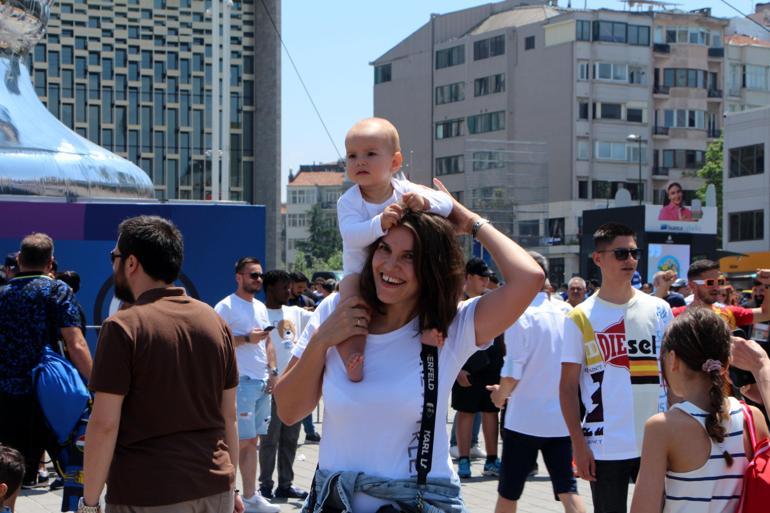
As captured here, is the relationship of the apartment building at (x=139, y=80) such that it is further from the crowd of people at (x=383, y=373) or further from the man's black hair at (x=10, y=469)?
the man's black hair at (x=10, y=469)

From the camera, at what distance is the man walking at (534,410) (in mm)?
7344

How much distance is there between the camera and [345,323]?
3410 mm

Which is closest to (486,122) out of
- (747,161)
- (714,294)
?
(747,161)

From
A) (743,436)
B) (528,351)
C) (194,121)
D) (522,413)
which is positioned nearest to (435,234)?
(743,436)

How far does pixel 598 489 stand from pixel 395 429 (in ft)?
9.80

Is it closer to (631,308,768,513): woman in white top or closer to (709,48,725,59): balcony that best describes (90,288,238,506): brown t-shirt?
(631,308,768,513): woman in white top

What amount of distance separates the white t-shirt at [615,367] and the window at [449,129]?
8207 cm

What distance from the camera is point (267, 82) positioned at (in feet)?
144

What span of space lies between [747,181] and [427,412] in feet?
199

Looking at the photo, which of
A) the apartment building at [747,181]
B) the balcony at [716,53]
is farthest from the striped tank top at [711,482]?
the balcony at [716,53]

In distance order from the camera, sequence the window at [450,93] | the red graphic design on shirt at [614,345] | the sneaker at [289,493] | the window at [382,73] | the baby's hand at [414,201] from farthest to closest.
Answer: the window at [382,73] < the window at [450,93] < the sneaker at [289,493] < the red graphic design on shirt at [614,345] < the baby's hand at [414,201]

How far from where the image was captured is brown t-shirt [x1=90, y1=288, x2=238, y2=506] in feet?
14.5

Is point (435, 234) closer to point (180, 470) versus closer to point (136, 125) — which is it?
point (180, 470)

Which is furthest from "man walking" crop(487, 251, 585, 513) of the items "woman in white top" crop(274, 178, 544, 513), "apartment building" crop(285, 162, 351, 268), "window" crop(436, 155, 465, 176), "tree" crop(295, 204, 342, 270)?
"apartment building" crop(285, 162, 351, 268)
